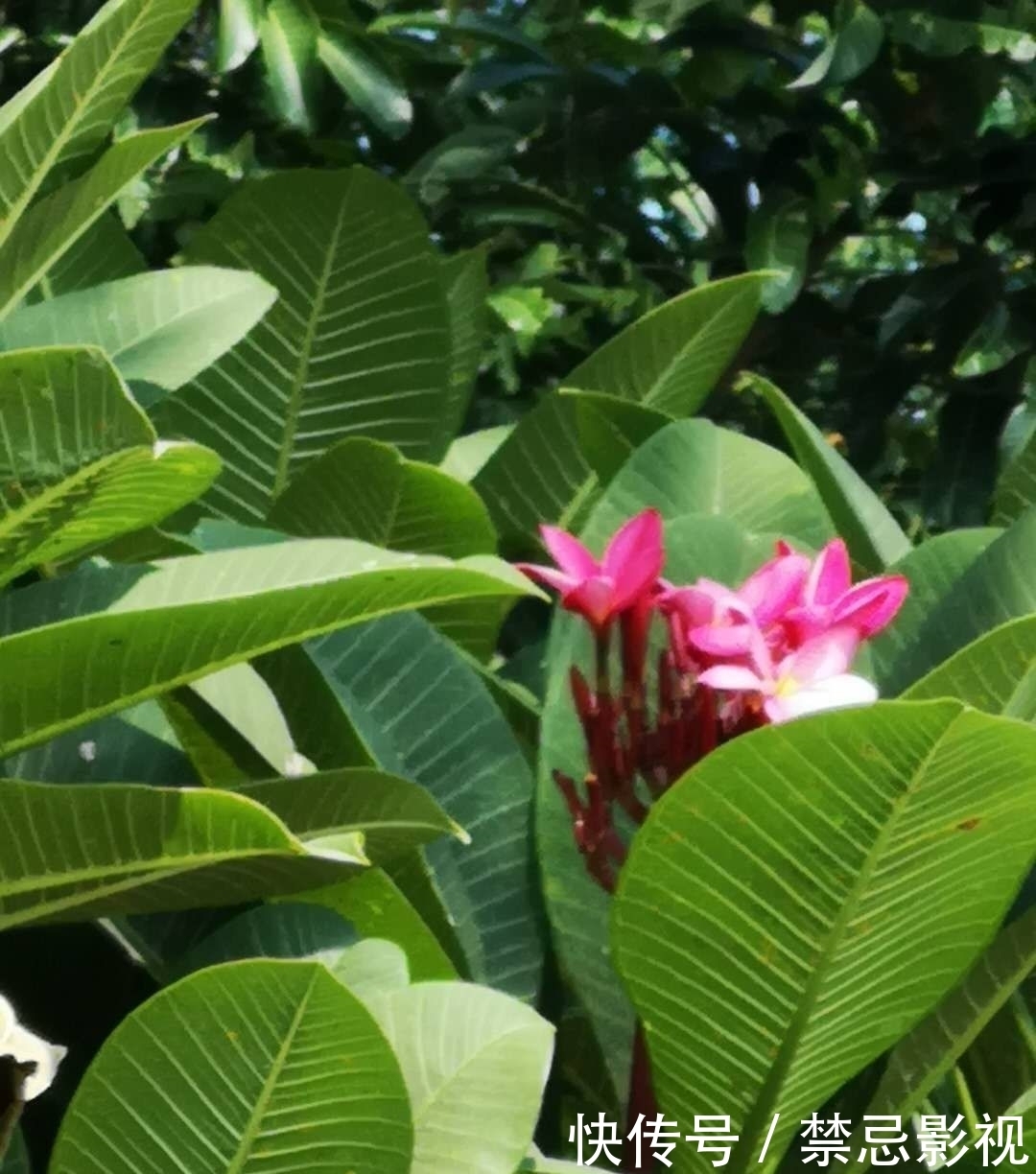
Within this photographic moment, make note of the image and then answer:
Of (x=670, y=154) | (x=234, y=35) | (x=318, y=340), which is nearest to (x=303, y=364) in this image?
(x=318, y=340)

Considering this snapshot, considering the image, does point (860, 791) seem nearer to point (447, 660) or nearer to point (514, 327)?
point (447, 660)

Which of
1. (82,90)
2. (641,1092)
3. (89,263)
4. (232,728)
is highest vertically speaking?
(82,90)

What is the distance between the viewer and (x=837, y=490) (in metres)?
0.76

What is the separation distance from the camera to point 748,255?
1517 mm

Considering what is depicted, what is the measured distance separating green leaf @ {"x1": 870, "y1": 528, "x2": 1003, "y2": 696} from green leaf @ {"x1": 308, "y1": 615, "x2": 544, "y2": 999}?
0.15m

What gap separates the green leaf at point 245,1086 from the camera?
46 cm

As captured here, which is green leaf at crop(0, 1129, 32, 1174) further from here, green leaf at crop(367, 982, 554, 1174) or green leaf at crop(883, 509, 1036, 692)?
green leaf at crop(883, 509, 1036, 692)

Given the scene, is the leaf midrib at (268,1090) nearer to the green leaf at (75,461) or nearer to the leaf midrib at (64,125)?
the green leaf at (75,461)

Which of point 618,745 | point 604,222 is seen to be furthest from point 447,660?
point 604,222

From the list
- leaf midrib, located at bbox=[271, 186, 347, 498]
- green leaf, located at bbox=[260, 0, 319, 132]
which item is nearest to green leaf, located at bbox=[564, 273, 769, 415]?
leaf midrib, located at bbox=[271, 186, 347, 498]

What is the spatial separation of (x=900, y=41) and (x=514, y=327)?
0.40m

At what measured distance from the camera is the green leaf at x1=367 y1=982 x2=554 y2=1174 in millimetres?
508

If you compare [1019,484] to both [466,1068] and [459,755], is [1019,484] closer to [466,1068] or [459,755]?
[459,755]

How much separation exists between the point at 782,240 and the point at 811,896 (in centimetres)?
111
